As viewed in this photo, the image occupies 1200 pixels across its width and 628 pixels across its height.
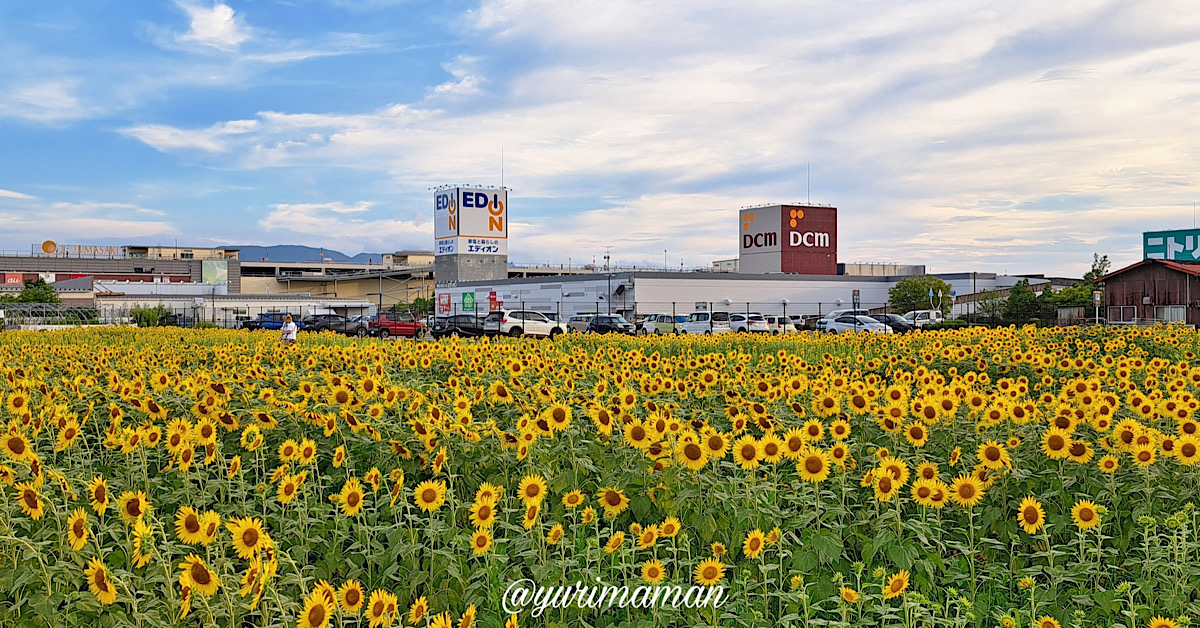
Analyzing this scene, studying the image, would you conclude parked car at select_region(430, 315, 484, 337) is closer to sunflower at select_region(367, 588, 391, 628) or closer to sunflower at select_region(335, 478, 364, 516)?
sunflower at select_region(335, 478, 364, 516)

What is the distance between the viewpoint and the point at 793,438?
4672mm

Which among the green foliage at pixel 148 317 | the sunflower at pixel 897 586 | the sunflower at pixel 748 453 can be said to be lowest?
the green foliage at pixel 148 317

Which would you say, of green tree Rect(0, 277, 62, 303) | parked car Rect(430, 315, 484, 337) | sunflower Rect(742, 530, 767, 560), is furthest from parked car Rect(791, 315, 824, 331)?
green tree Rect(0, 277, 62, 303)

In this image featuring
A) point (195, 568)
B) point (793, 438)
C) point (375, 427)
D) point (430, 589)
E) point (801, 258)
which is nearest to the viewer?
point (195, 568)

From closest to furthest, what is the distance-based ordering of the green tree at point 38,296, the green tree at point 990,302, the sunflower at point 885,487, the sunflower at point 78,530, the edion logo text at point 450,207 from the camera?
the sunflower at point 78,530 → the sunflower at point 885,487 → the green tree at point 990,302 → the green tree at point 38,296 → the edion logo text at point 450,207

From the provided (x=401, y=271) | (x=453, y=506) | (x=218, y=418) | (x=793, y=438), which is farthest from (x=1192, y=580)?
(x=401, y=271)

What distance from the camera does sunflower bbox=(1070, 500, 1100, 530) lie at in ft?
14.5

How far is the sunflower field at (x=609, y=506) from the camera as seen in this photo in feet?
12.8

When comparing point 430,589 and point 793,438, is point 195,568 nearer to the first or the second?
point 430,589

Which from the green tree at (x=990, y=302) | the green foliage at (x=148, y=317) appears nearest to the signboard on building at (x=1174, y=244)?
the green tree at (x=990, y=302)

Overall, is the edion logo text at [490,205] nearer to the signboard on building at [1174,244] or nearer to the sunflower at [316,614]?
the signboard on building at [1174,244]

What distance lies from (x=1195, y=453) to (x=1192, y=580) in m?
0.66

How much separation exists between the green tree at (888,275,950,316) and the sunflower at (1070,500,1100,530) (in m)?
67.0

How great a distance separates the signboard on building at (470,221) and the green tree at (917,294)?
111ft
